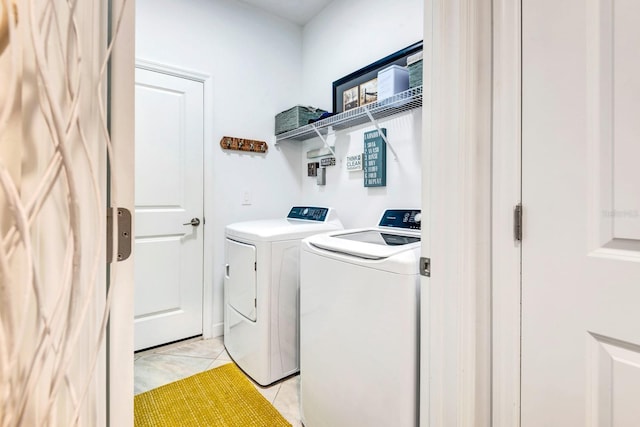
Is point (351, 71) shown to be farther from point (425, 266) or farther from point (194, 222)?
point (425, 266)

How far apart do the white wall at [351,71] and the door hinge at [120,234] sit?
64.1 inches

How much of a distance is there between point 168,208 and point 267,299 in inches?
44.3

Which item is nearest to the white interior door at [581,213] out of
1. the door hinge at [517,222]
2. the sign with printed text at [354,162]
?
the door hinge at [517,222]

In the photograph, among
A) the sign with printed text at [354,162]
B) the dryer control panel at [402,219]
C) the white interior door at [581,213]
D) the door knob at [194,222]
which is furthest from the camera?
the door knob at [194,222]

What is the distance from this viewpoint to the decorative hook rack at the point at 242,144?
101 inches

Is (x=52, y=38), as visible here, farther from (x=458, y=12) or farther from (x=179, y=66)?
(x=179, y=66)

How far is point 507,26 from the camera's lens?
3.01ft

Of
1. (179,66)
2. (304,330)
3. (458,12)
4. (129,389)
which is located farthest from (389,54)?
(129,389)

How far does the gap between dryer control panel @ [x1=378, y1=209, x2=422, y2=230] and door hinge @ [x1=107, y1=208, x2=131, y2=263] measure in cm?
143

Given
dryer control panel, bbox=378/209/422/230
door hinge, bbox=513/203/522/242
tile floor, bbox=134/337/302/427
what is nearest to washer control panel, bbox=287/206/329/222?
dryer control panel, bbox=378/209/422/230

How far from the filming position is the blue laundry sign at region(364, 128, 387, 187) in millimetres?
2086

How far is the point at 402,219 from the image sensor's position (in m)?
1.81

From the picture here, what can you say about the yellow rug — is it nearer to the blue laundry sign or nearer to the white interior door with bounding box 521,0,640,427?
the white interior door with bounding box 521,0,640,427

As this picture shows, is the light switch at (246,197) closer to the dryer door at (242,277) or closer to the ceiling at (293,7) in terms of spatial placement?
the dryer door at (242,277)
